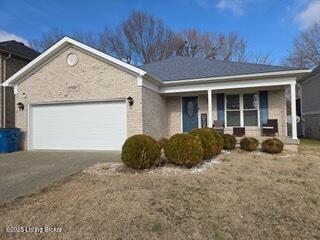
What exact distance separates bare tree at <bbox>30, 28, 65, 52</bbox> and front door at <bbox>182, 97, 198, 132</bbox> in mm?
24697

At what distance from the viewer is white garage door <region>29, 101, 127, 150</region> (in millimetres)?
12000

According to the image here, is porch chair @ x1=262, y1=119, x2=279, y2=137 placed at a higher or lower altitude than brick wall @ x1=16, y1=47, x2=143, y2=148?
lower

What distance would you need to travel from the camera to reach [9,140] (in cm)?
1243

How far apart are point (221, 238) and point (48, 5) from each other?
1820 centimetres

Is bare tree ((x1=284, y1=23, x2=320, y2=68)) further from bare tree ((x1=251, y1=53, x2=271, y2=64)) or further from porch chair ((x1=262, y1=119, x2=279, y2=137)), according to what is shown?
porch chair ((x1=262, y1=119, x2=279, y2=137))

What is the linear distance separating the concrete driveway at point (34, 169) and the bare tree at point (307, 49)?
90.9 feet

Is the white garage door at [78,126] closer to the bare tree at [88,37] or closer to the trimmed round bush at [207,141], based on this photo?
the trimmed round bush at [207,141]

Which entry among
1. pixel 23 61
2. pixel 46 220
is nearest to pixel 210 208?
pixel 46 220

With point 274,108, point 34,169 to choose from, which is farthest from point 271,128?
point 34,169

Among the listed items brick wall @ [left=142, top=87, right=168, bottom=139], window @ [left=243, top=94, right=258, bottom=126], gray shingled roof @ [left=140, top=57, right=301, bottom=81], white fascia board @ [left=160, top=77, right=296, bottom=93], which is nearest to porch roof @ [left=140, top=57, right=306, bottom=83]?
gray shingled roof @ [left=140, top=57, right=301, bottom=81]

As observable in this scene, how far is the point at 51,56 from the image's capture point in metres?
12.6

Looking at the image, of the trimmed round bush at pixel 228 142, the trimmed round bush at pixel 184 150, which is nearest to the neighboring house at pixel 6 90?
the trimmed round bush at pixel 184 150

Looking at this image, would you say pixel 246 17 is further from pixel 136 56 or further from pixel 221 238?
pixel 221 238

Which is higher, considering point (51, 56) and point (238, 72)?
point (51, 56)
